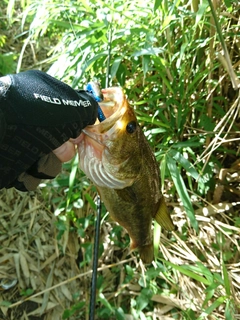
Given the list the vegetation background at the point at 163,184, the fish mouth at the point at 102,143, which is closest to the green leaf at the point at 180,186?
the vegetation background at the point at 163,184

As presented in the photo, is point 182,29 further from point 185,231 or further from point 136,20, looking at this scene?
point 185,231

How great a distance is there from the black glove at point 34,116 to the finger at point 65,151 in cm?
12

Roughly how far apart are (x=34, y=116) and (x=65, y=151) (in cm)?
27

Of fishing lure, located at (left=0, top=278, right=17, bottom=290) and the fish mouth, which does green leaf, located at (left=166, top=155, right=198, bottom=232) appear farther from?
fishing lure, located at (left=0, top=278, right=17, bottom=290)

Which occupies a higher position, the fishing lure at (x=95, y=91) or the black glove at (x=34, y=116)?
the black glove at (x=34, y=116)

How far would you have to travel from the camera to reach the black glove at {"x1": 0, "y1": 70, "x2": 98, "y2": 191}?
111 centimetres

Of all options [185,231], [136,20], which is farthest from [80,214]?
[136,20]

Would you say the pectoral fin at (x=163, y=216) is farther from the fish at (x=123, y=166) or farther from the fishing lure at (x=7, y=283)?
the fishing lure at (x=7, y=283)

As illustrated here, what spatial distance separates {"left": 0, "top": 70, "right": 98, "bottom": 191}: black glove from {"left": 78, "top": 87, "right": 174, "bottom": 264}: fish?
0.26 ft

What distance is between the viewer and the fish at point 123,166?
1.36m

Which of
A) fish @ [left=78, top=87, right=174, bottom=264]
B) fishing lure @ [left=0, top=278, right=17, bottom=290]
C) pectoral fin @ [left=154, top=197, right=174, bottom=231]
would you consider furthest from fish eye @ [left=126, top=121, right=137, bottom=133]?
fishing lure @ [left=0, top=278, right=17, bottom=290]

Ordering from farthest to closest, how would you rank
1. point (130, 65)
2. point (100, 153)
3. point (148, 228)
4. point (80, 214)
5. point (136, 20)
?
1. point (80, 214)
2. point (130, 65)
3. point (136, 20)
4. point (148, 228)
5. point (100, 153)

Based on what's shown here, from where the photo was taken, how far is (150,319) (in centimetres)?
221

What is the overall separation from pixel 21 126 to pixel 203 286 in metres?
1.42
